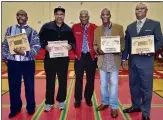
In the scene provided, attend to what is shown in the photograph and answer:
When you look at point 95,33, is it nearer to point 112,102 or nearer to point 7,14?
point 112,102

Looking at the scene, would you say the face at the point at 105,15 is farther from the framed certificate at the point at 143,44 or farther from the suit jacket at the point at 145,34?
the framed certificate at the point at 143,44

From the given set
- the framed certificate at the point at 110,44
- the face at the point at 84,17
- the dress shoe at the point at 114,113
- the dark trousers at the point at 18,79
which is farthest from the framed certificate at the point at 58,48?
the dress shoe at the point at 114,113

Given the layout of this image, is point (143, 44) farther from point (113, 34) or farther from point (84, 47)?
point (84, 47)

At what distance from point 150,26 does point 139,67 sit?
2.08 ft

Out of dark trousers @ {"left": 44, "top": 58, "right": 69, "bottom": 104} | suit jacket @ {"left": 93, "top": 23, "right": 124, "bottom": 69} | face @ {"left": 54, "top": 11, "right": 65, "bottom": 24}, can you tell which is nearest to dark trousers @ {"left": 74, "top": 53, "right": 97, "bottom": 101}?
dark trousers @ {"left": 44, "top": 58, "right": 69, "bottom": 104}

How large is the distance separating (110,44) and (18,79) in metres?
1.59

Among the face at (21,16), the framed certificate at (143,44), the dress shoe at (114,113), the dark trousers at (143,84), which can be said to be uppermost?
the face at (21,16)

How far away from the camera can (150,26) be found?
3.63 m

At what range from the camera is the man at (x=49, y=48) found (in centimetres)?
415

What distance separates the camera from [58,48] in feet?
13.5

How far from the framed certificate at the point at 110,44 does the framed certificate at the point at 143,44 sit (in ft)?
0.95

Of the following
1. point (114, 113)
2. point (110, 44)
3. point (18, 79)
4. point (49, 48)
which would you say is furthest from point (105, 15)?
point (18, 79)

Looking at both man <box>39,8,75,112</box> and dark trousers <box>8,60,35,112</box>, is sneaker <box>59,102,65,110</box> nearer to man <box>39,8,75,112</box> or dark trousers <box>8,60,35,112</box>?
man <box>39,8,75,112</box>

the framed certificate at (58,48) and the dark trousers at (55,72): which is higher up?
the framed certificate at (58,48)
